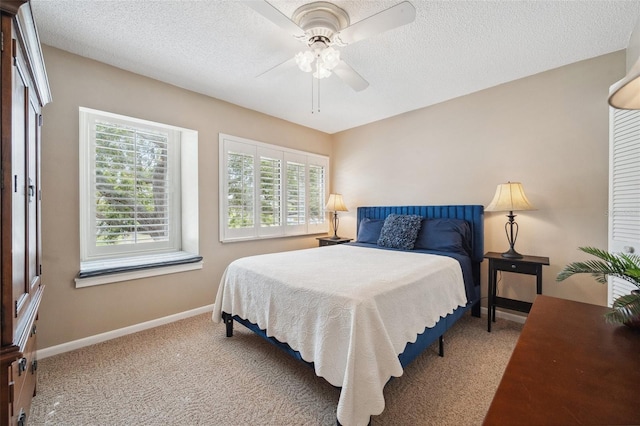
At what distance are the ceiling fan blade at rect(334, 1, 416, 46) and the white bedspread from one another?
162 cm

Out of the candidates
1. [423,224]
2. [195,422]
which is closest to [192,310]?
[195,422]

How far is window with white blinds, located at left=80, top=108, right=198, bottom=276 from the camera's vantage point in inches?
106

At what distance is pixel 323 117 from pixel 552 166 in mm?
2831

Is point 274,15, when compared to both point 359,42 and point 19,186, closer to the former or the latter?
point 359,42

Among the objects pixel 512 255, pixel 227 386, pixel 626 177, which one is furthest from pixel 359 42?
pixel 227 386

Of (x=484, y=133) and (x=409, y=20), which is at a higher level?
(x=409, y=20)

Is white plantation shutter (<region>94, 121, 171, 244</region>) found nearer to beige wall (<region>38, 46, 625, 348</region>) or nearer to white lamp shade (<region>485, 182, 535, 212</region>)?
beige wall (<region>38, 46, 625, 348</region>)

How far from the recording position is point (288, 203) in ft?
13.5

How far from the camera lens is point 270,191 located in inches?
153

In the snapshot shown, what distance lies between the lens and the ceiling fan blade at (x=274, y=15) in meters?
1.47

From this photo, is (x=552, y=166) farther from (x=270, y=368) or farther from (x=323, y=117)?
(x=270, y=368)

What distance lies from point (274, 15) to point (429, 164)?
2.72 metres

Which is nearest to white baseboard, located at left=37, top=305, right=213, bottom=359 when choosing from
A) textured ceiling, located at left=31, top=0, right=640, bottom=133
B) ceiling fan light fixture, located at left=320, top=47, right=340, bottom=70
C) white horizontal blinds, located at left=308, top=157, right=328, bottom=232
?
white horizontal blinds, located at left=308, top=157, right=328, bottom=232

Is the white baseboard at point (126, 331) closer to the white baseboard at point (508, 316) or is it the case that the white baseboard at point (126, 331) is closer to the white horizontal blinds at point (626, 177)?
the white baseboard at point (508, 316)
